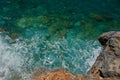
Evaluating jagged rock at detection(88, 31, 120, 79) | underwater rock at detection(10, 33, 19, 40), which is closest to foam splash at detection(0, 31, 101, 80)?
underwater rock at detection(10, 33, 19, 40)

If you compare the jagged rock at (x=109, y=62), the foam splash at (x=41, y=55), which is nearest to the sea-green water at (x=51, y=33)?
the foam splash at (x=41, y=55)

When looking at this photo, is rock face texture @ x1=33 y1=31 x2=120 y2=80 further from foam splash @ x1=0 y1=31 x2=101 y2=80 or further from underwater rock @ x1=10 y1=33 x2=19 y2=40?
underwater rock @ x1=10 y1=33 x2=19 y2=40

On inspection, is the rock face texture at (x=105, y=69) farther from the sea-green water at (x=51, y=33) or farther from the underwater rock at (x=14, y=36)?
the underwater rock at (x=14, y=36)

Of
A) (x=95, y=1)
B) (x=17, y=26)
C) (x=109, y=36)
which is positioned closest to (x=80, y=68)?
(x=109, y=36)

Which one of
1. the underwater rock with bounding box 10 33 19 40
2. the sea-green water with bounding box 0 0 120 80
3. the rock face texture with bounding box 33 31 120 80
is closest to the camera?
the rock face texture with bounding box 33 31 120 80

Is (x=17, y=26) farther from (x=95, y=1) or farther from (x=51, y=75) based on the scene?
(x=51, y=75)

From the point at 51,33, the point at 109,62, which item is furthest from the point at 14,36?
the point at 109,62
